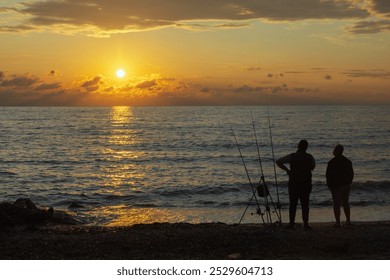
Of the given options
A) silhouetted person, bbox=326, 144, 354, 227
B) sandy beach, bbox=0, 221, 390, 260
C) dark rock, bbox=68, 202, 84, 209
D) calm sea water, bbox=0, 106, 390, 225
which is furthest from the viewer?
dark rock, bbox=68, 202, 84, 209

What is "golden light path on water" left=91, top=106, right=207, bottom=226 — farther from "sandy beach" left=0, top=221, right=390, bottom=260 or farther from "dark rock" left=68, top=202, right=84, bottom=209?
"sandy beach" left=0, top=221, right=390, bottom=260

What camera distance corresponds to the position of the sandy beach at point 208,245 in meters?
8.79

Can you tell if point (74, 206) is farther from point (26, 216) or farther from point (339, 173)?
point (339, 173)

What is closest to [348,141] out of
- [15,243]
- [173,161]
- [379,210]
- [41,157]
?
[173,161]

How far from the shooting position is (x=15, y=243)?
32.4ft

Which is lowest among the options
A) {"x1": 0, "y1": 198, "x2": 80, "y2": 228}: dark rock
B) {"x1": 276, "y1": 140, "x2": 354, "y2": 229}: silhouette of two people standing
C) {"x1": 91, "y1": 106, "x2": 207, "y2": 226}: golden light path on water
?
{"x1": 91, "y1": 106, "x2": 207, "y2": 226}: golden light path on water

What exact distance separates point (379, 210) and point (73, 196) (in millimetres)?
12397

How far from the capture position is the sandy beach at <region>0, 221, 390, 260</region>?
8.79 m

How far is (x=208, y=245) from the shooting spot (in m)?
9.39

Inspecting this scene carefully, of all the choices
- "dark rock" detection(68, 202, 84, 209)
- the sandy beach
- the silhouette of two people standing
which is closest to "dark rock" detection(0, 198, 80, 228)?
the sandy beach

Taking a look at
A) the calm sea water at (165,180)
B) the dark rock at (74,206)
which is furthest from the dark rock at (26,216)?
the dark rock at (74,206)

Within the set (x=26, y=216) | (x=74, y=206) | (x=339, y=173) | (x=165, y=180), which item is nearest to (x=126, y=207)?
(x=74, y=206)
